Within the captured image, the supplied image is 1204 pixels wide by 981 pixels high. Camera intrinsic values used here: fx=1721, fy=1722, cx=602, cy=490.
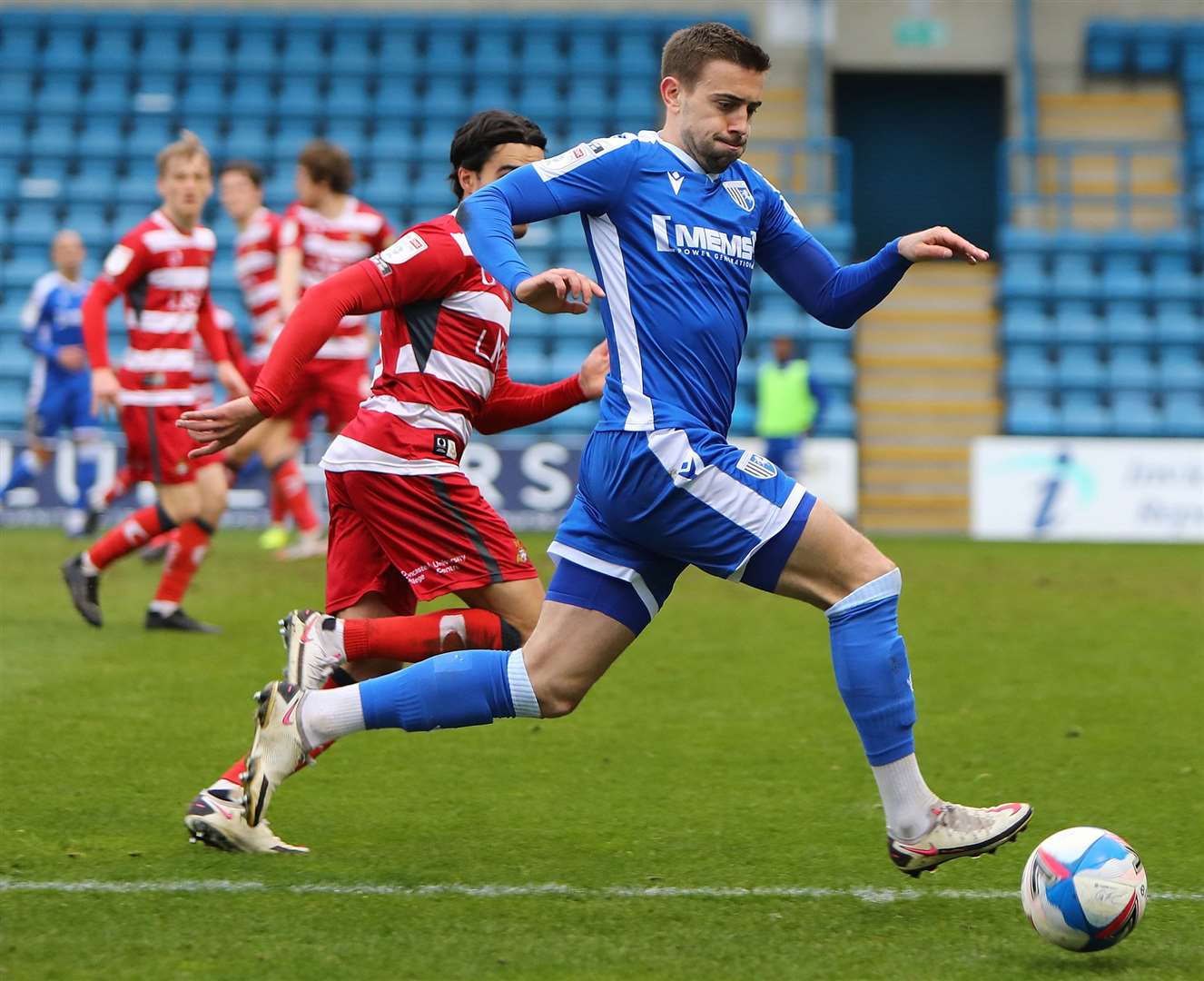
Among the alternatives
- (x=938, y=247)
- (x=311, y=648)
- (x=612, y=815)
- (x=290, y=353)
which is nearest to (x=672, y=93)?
(x=938, y=247)

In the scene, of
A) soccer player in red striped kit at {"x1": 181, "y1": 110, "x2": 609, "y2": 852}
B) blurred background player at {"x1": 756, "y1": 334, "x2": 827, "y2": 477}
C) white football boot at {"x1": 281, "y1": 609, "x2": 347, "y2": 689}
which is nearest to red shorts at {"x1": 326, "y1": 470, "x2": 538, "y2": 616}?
soccer player in red striped kit at {"x1": 181, "y1": 110, "x2": 609, "y2": 852}

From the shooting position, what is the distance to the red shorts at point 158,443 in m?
8.15

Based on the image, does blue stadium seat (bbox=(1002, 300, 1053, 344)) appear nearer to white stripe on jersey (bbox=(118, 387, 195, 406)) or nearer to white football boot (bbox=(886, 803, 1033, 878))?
white stripe on jersey (bbox=(118, 387, 195, 406))

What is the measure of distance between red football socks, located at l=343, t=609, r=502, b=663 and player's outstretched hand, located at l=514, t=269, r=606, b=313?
1.29m

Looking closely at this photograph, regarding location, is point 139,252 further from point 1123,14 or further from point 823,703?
point 1123,14

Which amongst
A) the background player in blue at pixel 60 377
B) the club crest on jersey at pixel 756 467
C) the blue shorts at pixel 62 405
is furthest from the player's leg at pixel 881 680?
the blue shorts at pixel 62 405

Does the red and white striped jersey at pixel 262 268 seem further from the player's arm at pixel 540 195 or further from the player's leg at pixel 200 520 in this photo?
the player's arm at pixel 540 195

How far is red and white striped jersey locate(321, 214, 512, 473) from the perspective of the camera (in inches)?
190

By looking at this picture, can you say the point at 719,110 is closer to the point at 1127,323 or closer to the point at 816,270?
the point at 816,270

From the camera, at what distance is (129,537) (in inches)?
322

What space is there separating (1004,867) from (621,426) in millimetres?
1547

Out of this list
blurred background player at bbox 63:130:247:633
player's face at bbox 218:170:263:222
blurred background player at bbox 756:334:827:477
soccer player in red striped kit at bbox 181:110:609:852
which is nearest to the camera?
soccer player in red striped kit at bbox 181:110:609:852

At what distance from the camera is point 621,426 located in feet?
13.1

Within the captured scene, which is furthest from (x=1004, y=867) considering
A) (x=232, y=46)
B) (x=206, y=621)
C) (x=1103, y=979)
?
(x=232, y=46)
